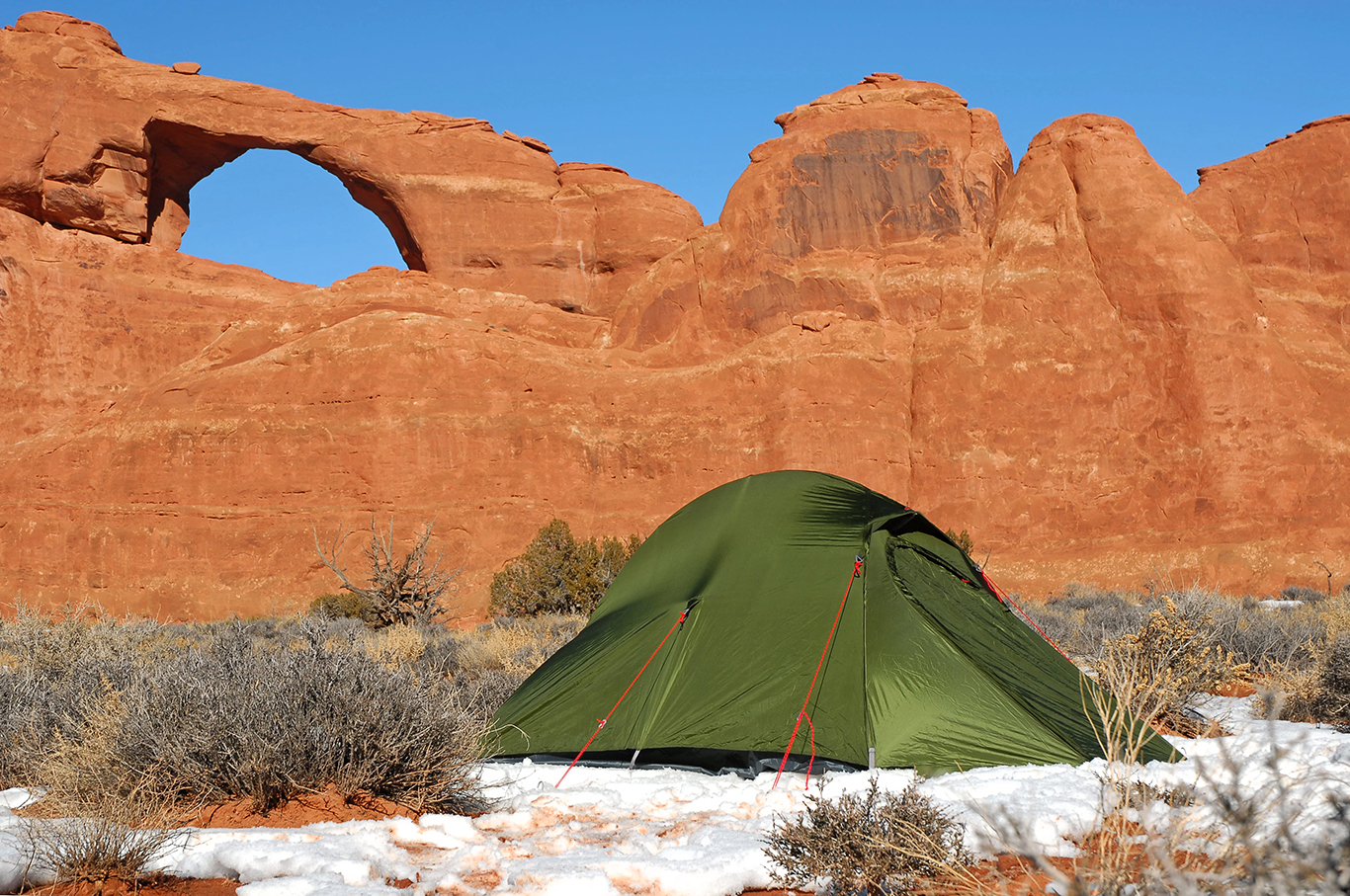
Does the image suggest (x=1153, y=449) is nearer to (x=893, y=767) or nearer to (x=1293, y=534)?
(x=1293, y=534)

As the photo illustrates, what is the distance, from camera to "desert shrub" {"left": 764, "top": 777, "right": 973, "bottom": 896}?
12.2 feet

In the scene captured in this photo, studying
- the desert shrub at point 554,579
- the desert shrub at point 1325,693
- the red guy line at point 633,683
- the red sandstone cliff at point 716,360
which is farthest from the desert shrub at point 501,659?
the red sandstone cliff at point 716,360

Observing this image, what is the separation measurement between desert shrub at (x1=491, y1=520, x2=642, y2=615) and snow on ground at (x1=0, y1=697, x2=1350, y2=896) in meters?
14.1

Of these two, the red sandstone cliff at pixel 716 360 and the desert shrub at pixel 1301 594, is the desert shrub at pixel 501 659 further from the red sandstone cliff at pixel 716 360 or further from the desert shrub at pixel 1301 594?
the desert shrub at pixel 1301 594

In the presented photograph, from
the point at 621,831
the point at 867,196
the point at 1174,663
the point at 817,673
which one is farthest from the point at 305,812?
the point at 867,196

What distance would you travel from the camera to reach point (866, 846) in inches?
151

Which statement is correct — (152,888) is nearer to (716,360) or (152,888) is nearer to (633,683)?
(633,683)

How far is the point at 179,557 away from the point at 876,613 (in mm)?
25834

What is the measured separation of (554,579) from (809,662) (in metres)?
15.1

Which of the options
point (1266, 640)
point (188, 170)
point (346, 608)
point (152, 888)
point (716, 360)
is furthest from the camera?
point (188, 170)

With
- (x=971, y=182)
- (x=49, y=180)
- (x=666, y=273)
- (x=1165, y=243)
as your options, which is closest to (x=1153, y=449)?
(x=1165, y=243)

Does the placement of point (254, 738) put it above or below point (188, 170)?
below

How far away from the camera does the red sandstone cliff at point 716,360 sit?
27.5m

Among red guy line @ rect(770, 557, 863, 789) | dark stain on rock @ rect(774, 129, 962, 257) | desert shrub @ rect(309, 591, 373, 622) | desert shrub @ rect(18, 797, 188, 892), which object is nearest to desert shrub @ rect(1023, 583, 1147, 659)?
red guy line @ rect(770, 557, 863, 789)
